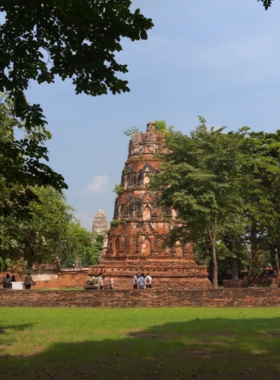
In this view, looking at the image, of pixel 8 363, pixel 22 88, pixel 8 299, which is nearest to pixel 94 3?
pixel 22 88

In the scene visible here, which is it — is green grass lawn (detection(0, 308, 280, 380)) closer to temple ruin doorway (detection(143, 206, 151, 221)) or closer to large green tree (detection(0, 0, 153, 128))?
large green tree (detection(0, 0, 153, 128))

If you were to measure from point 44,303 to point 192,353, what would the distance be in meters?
10.3

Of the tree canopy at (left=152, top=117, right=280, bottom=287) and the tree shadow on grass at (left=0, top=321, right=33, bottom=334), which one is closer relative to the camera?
the tree shadow on grass at (left=0, top=321, right=33, bottom=334)

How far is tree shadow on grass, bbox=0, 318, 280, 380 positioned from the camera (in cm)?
645

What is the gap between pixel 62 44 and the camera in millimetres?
5047

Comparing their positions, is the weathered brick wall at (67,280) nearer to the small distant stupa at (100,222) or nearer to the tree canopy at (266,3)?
the tree canopy at (266,3)

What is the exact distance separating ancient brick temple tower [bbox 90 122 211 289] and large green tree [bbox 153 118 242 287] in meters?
6.95

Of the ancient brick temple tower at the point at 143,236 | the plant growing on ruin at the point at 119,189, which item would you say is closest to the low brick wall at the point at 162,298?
the ancient brick temple tower at the point at 143,236

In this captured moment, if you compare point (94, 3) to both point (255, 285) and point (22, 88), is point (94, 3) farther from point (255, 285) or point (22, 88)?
point (255, 285)

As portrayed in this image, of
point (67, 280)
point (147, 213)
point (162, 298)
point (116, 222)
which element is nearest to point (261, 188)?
point (147, 213)

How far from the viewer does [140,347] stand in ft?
27.6

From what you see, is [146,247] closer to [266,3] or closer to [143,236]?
[143,236]

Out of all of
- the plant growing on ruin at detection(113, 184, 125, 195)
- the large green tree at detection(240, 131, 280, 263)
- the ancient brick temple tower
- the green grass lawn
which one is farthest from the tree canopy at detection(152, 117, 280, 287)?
the plant growing on ruin at detection(113, 184, 125, 195)

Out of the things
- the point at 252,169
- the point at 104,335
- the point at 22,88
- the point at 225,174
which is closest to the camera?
the point at 22,88
